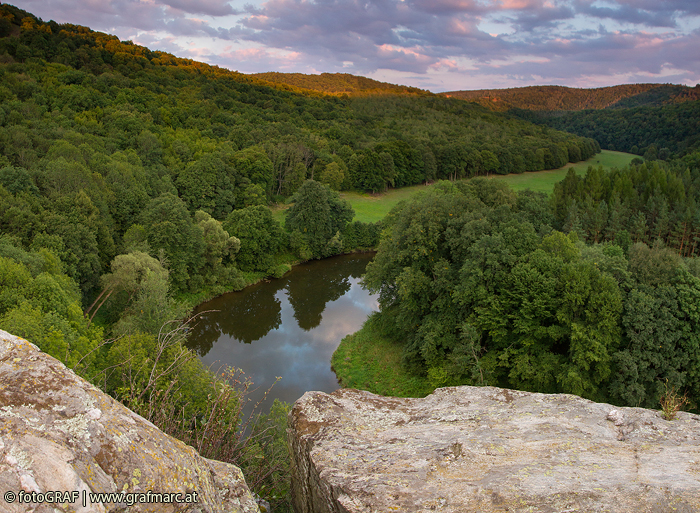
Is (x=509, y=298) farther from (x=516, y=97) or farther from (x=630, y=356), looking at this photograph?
(x=516, y=97)

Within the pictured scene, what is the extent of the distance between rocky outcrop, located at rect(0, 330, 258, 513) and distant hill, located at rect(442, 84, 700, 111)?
154 metres

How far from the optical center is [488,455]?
Answer: 16.4 feet

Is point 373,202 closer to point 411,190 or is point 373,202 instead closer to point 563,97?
point 411,190

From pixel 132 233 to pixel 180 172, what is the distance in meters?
18.5

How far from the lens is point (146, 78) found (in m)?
80.9

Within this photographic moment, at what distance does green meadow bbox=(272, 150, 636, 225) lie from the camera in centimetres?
6331

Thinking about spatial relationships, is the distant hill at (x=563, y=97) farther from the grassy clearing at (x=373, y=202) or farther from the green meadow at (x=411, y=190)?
the grassy clearing at (x=373, y=202)

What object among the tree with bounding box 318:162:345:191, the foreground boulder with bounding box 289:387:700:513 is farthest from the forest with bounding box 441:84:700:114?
the foreground boulder with bounding box 289:387:700:513

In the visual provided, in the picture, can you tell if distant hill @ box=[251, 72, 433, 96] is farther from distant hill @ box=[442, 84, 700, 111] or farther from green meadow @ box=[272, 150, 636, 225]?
green meadow @ box=[272, 150, 636, 225]

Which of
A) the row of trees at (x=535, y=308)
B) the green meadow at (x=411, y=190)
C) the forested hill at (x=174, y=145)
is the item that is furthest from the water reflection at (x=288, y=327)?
the green meadow at (x=411, y=190)

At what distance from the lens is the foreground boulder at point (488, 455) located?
4.21 metres

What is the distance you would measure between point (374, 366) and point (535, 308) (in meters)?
10.6

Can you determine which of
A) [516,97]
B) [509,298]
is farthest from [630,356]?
[516,97]

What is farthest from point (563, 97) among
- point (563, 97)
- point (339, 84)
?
point (339, 84)
